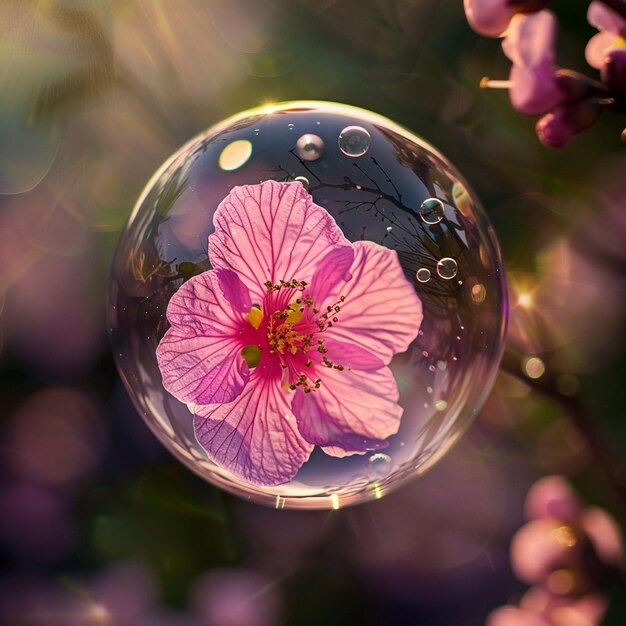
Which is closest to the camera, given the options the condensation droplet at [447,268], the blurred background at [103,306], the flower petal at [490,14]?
the flower petal at [490,14]

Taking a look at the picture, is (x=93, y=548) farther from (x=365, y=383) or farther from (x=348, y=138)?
(x=348, y=138)

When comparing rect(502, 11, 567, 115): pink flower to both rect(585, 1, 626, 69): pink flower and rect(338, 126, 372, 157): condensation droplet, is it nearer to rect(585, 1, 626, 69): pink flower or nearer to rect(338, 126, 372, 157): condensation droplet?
rect(585, 1, 626, 69): pink flower

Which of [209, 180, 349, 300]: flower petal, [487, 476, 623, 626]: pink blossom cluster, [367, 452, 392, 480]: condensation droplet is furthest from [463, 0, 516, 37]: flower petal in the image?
[487, 476, 623, 626]: pink blossom cluster

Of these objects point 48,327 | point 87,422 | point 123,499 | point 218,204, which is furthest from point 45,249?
point 218,204

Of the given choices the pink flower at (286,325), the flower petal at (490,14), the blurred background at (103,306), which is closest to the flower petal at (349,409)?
the pink flower at (286,325)

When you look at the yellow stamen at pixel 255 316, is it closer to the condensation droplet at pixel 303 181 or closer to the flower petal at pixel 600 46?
the condensation droplet at pixel 303 181

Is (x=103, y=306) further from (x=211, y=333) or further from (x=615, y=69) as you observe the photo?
(x=615, y=69)
